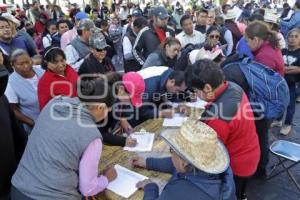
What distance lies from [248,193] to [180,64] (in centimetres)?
158

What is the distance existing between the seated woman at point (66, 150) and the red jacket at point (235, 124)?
651mm

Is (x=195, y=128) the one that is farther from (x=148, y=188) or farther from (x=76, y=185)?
(x=76, y=185)

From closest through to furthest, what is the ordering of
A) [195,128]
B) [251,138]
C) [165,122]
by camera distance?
[195,128]
[251,138]
[165,122]

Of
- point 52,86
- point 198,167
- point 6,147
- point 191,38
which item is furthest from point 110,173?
point 191,38

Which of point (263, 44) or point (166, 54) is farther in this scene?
point (166, 54)

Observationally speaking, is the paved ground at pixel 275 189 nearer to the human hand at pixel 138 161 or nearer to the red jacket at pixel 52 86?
the human hand at pixel 138 161

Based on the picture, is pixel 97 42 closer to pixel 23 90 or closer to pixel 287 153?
pixel 23 90

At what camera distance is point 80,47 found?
3844 millimetres

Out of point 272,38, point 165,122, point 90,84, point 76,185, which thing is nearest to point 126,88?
point 165,122

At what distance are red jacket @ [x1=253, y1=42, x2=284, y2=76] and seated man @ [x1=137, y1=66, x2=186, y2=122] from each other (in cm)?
76

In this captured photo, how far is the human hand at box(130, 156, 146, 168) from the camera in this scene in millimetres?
Result: 2061

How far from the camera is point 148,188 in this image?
169 cm

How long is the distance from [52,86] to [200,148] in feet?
5.88

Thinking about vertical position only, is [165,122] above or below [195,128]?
below
